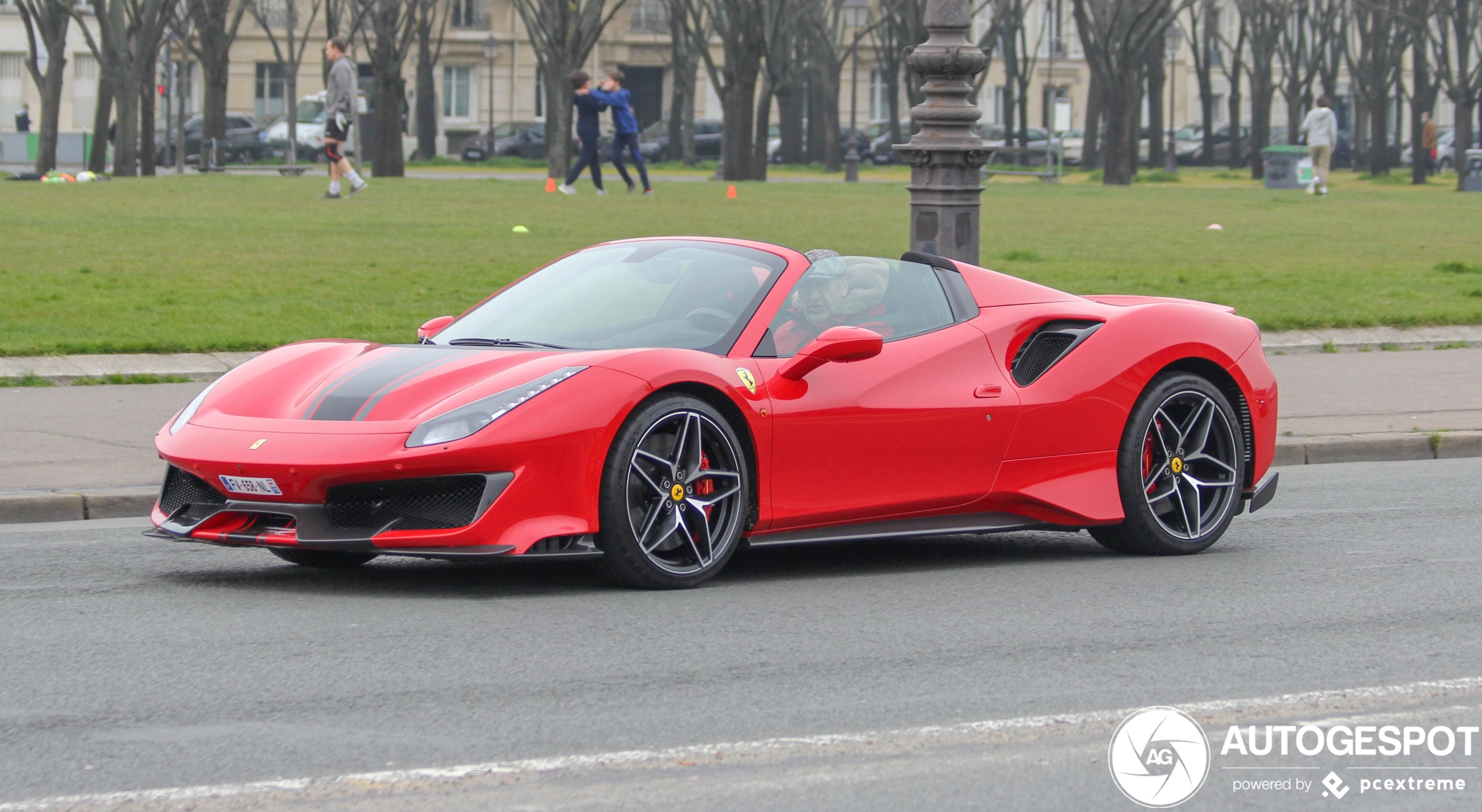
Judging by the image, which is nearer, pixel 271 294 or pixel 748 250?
pixel 748 250

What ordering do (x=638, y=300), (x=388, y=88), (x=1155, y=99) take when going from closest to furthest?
(x=638, y=300) < (x=388, y=88) < (x=1155, y=99)

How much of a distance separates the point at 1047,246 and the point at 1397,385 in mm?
9640

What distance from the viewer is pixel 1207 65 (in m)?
60.6

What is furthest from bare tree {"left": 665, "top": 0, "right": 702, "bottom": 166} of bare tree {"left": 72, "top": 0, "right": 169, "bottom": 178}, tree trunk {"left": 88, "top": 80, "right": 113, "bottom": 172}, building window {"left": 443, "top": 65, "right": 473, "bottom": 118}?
bare tree {"left": 72, "top": 0, "right": 169, "bottom": 178}

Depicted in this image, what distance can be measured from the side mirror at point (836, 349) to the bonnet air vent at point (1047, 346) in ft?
2.94

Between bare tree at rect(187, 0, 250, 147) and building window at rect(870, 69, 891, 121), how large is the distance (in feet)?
127

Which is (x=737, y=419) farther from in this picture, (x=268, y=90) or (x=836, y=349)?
(x=268, y=90)

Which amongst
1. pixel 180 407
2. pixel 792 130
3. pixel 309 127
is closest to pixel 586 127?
pixel 180 407

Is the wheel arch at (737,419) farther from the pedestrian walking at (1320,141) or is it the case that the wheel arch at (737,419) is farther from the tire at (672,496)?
the pedestrian walking at (1320,141)

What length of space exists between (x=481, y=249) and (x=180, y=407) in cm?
928

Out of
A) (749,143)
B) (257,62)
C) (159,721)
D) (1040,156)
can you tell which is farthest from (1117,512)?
(257,62)

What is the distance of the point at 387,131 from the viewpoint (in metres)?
41.8

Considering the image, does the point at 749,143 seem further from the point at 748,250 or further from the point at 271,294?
the point at 748,250

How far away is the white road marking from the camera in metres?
3.97
